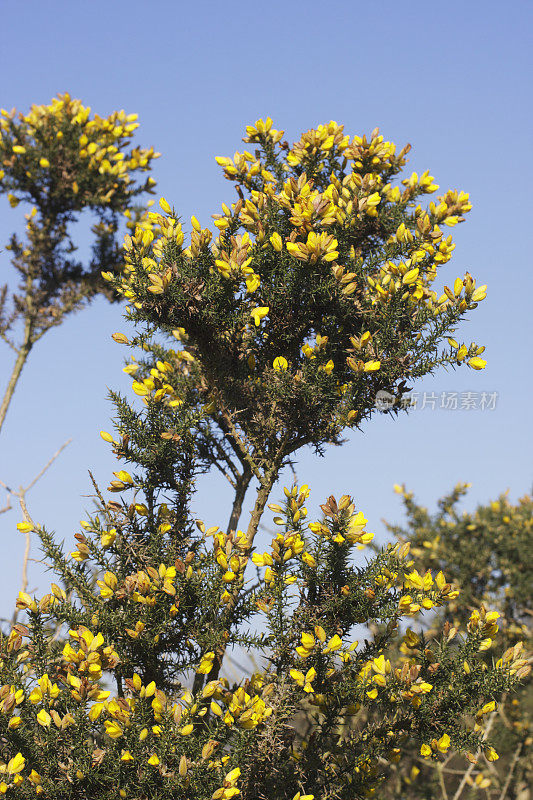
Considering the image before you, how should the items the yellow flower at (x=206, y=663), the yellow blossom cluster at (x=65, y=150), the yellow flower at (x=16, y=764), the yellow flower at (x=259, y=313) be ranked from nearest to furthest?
the yellow flower at (x=16, y=764)
the yellow flower at (x=206, y=663)
the yellow flower at (x=259, y=313)
the yellow blossom cluster at (x=65, y=150)

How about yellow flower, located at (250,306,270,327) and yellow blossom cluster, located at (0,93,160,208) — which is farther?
yellow blossom cluster, located at (0,93,160,208)

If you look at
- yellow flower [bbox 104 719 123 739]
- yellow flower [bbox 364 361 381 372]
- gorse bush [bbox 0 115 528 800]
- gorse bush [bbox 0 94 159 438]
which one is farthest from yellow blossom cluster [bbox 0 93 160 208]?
yellow flower [bbox 104 719 123 739]

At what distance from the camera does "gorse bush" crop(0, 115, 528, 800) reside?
279 centimetres

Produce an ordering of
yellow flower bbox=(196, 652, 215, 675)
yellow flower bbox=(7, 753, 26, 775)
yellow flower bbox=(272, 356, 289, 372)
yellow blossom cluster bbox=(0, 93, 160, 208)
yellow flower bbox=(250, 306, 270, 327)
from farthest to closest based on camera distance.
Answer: yellow blossom cluster bbox=(0, 93, 160, 208) < yellow flower bbox=(272, 356, 289, 372) < yellow flower bbox=(250, 306, 270, 327) < yellow flower bbox=(196, 652, 215, 675) < yellow flower bbox=(7, 753, 26, 775)

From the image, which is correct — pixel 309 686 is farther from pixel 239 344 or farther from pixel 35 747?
pixel 239 344

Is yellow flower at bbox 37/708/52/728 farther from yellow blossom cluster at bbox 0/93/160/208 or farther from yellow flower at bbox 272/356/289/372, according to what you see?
yellow blossom cluster at bbox 0/93/160/208

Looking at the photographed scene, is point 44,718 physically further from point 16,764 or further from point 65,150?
point 65,150

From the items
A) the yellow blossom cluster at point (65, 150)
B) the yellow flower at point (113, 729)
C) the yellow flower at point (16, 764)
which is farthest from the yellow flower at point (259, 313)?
the yellow blossom cluster at point (65, 150)

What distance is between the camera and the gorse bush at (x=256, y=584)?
9.14 ft

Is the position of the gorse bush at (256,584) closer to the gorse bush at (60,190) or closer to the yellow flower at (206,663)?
the yellow flower at (206,663)

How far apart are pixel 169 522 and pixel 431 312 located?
1.88m

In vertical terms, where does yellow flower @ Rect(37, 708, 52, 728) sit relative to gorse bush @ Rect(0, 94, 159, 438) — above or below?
below

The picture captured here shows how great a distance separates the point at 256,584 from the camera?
3.24 metres

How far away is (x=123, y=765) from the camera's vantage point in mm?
2766
